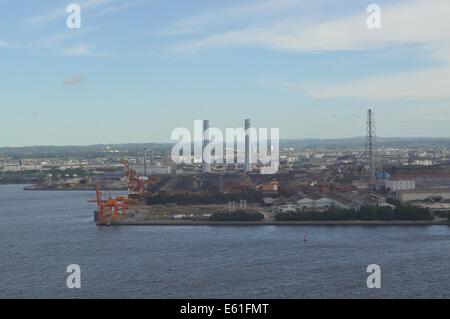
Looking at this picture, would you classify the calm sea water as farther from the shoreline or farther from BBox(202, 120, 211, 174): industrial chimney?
BBox(202, 120, 211, 174): industrial chimney

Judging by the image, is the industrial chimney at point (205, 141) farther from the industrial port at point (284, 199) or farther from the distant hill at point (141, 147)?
the distant hill at point (141, 147)

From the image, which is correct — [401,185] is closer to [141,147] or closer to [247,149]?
[247,149]

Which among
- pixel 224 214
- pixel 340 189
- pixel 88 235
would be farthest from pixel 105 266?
pixel 340 189

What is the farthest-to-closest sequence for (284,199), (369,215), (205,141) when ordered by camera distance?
(205,141) → (284,199) → (369,215)

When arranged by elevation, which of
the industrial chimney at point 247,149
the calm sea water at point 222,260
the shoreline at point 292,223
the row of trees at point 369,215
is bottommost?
the calm sea water at point 222,260

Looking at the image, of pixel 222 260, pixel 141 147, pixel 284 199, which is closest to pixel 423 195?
pixel 284 199

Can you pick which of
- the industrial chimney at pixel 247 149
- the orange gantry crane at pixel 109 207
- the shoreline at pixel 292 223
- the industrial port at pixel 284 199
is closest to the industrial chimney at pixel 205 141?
the industrial chimney at pixel 247 149
